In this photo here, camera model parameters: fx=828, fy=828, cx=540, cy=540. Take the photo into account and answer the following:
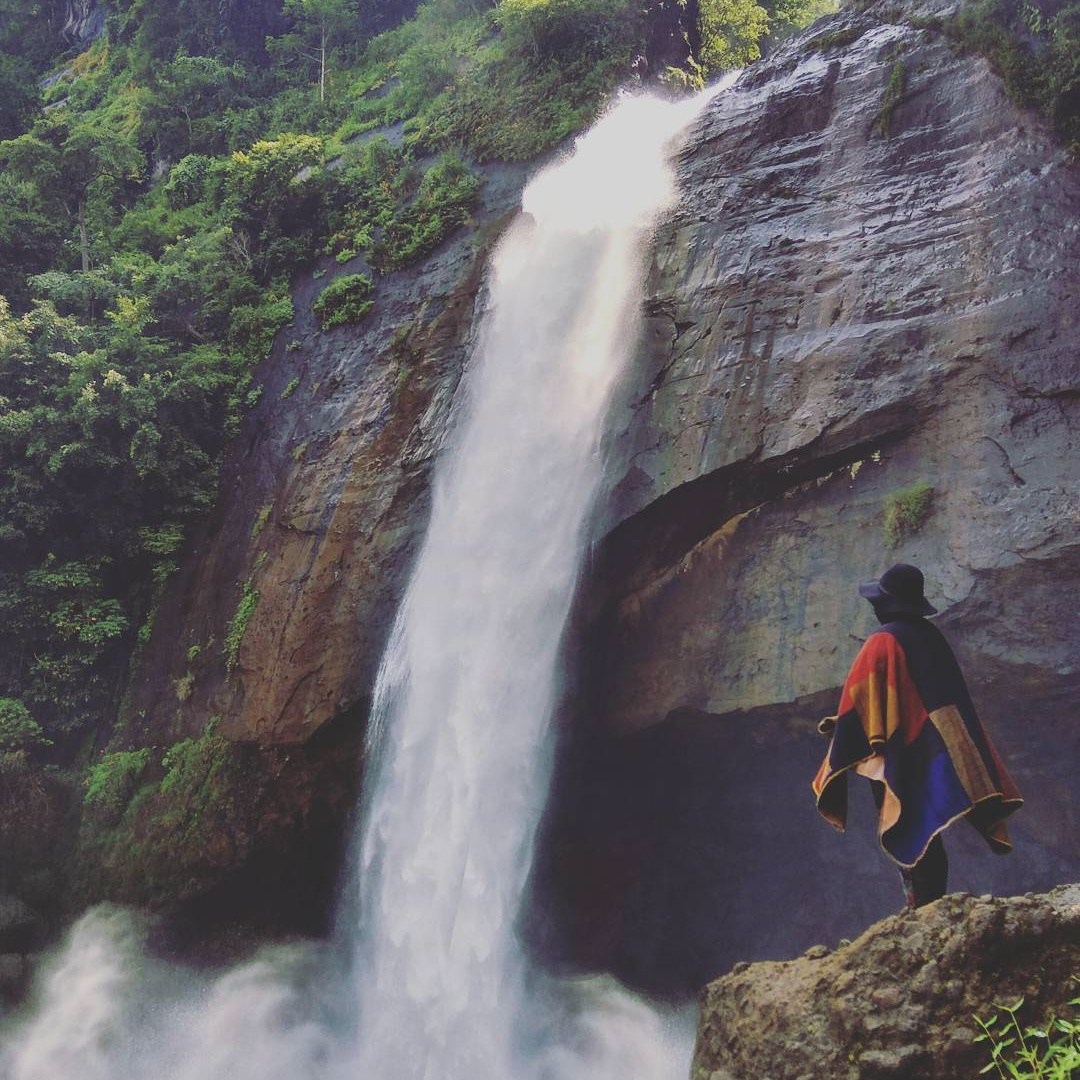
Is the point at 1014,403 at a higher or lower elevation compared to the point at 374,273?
lower

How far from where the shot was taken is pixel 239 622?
33.7ft

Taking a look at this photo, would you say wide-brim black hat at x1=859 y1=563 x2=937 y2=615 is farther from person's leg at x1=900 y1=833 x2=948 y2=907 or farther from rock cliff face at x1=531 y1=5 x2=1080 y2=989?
rock cliff face at x1=531 y1=5 x2=1080 y2=989

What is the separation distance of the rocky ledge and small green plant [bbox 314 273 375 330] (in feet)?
34.2

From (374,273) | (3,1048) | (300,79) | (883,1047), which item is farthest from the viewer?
(300,79)

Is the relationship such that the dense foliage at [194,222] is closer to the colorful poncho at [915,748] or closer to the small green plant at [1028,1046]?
the colorful poncho at [915,748]

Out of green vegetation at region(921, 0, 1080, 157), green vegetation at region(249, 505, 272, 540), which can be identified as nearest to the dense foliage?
green vegetation at region(249, 505, 272, 540)

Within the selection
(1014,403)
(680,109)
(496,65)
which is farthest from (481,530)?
(496,65)

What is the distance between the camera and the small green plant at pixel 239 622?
33.0 feet

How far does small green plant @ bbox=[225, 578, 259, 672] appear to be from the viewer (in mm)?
10070

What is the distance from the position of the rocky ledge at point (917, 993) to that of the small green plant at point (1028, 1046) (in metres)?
0.05

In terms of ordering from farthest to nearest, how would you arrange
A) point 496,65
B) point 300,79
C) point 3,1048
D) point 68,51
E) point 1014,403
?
point 68,51 < point 300,79 < point 496,65 < point 3,1048 < point 1014,403

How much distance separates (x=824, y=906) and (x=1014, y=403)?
5565 mm

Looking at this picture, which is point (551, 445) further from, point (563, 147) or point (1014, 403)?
point (563, 147)

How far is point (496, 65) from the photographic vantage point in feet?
50.2
